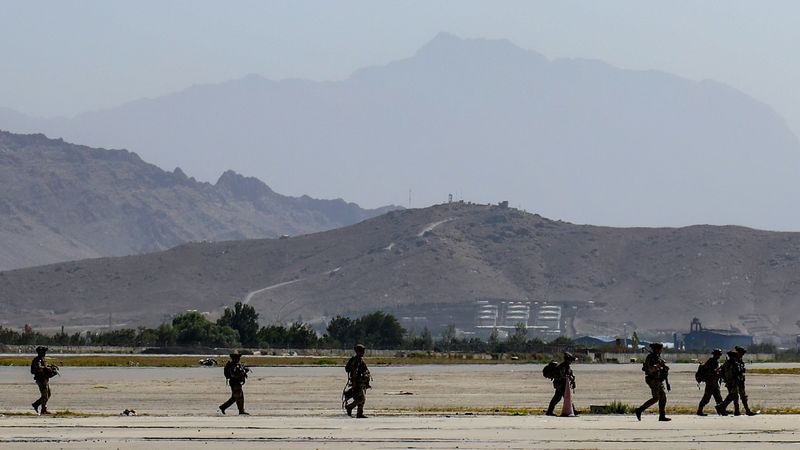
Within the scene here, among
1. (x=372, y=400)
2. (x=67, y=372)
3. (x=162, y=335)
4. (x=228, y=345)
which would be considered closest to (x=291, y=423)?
(x=372, y=400)

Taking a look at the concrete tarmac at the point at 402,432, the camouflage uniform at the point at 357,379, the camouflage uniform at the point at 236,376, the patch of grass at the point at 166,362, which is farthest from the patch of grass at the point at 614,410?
the patch of grass at the point at 166,362

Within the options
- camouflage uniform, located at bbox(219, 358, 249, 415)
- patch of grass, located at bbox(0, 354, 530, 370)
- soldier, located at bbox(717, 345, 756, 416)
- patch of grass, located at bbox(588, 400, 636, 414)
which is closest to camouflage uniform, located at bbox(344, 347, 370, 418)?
camouflage uniform, located at bbox(219, 358, 249, 415)

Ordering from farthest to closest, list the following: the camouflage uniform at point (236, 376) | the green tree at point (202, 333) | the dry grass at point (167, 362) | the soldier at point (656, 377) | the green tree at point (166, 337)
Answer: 1. the green tree at point (166, 337)
2. the green tree at point (202, 333)
3. the dry grass at point (167, 362)
4. the camouflage uniform at point (236, 376)
5. the soldier at point (656, 377)

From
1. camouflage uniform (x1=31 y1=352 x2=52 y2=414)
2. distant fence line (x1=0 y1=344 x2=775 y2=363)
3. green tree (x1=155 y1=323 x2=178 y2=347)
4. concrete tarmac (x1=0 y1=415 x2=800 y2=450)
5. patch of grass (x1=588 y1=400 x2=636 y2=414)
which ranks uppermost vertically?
A: green tree (x1=155 y1=323 x2=178 y2=347)

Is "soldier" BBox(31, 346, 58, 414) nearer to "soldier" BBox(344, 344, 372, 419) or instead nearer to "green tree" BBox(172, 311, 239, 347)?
"soldier" BBox(344, 344, 372, 419)

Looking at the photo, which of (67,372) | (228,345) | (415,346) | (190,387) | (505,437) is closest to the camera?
(505,437)

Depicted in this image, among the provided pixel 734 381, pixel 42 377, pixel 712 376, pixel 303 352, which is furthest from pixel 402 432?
pixel 303 352

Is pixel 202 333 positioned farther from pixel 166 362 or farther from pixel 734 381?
pixel 734 381

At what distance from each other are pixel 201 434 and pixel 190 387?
31.8m

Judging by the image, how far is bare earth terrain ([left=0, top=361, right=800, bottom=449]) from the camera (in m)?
34.0

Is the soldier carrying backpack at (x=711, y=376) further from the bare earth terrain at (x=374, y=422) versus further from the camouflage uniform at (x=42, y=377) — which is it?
the camouflage uniform at (x=42, y=377)

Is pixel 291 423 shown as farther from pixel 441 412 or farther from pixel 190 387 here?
pixel 190 387

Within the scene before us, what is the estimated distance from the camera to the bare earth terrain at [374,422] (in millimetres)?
33969

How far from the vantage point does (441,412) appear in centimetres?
4516
